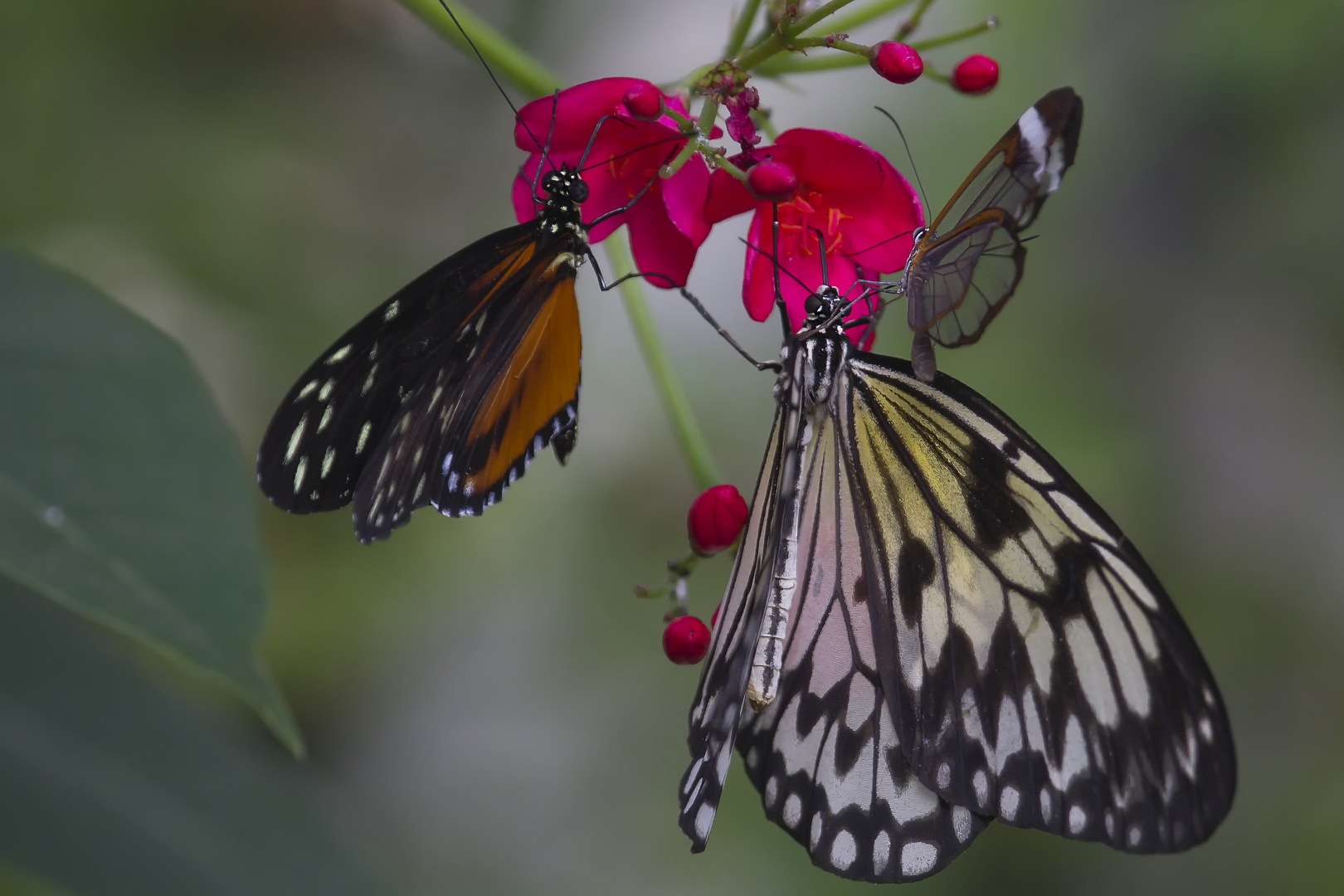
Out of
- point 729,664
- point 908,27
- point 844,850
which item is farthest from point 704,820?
point 908,27

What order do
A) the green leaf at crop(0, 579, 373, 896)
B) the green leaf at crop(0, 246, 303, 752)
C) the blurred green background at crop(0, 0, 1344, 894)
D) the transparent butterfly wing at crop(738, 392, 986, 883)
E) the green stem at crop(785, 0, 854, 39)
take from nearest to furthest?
1. the green leaf at crop(0, 246, 303, 752)
2. the green leaf at crop(0, 579, 373, 896)
3. the green stem at crop(785, 0, 854, 39)
4. the transparent butterfly wing at crop(738, 392, 986, 883)
5. the blurred green background at crop(0, 0, 1344, 894)

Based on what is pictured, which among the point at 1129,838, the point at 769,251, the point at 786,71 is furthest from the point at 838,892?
the point at 786,71

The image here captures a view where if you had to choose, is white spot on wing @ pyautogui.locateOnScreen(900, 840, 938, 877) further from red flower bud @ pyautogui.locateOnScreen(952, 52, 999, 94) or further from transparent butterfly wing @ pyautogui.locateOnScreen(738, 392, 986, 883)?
red flower bud @ pyautogui.locateOnScreen(952, 52, 999, 94)

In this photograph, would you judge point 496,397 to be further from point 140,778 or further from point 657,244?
point 140,778

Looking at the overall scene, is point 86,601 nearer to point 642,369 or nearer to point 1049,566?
point 1049,566

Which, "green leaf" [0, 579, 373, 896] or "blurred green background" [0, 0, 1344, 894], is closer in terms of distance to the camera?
"green leaf" [0, 579, 373, 896]

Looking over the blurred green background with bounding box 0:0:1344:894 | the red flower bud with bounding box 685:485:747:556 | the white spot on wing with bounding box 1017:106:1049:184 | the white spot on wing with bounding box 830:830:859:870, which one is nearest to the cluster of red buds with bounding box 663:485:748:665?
the red flower bud with bounding box 685:485:747:556

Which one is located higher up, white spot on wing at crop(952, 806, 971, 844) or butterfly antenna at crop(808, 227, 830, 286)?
butterfly antenna at crop(808, 227, 830, 286)
